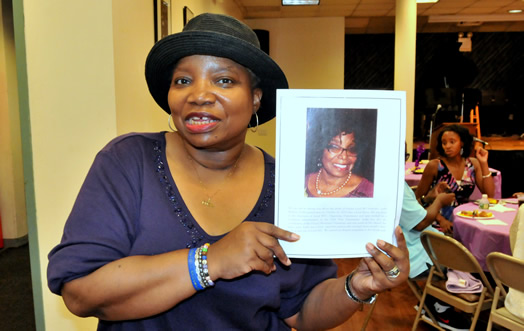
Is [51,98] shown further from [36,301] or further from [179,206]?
[179,206]

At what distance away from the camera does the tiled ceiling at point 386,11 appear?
875cm

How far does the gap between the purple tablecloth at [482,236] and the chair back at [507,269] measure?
27.5 inches

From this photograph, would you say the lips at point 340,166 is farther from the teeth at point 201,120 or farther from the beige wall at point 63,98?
the beige wall at point 63,98

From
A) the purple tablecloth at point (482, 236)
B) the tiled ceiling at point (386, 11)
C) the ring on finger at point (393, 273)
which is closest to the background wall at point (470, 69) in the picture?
the tiled ceiling at point (386, 11)

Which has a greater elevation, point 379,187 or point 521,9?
point 521,9

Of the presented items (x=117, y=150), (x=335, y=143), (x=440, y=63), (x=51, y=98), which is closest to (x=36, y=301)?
(x=51, y=98)

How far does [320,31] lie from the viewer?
9844 millimetres

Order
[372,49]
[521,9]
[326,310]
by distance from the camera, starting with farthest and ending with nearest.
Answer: [372,49] → [521,9] → [326,310]

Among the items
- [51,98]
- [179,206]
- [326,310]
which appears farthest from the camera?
[51,98]

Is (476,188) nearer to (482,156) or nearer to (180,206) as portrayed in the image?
(482,156)

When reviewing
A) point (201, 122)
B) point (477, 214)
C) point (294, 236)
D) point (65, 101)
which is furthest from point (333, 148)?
point (477, 214)

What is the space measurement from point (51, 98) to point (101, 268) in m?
1.82

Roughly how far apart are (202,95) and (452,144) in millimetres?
4229

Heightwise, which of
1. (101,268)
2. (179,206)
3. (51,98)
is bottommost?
(101,268)
